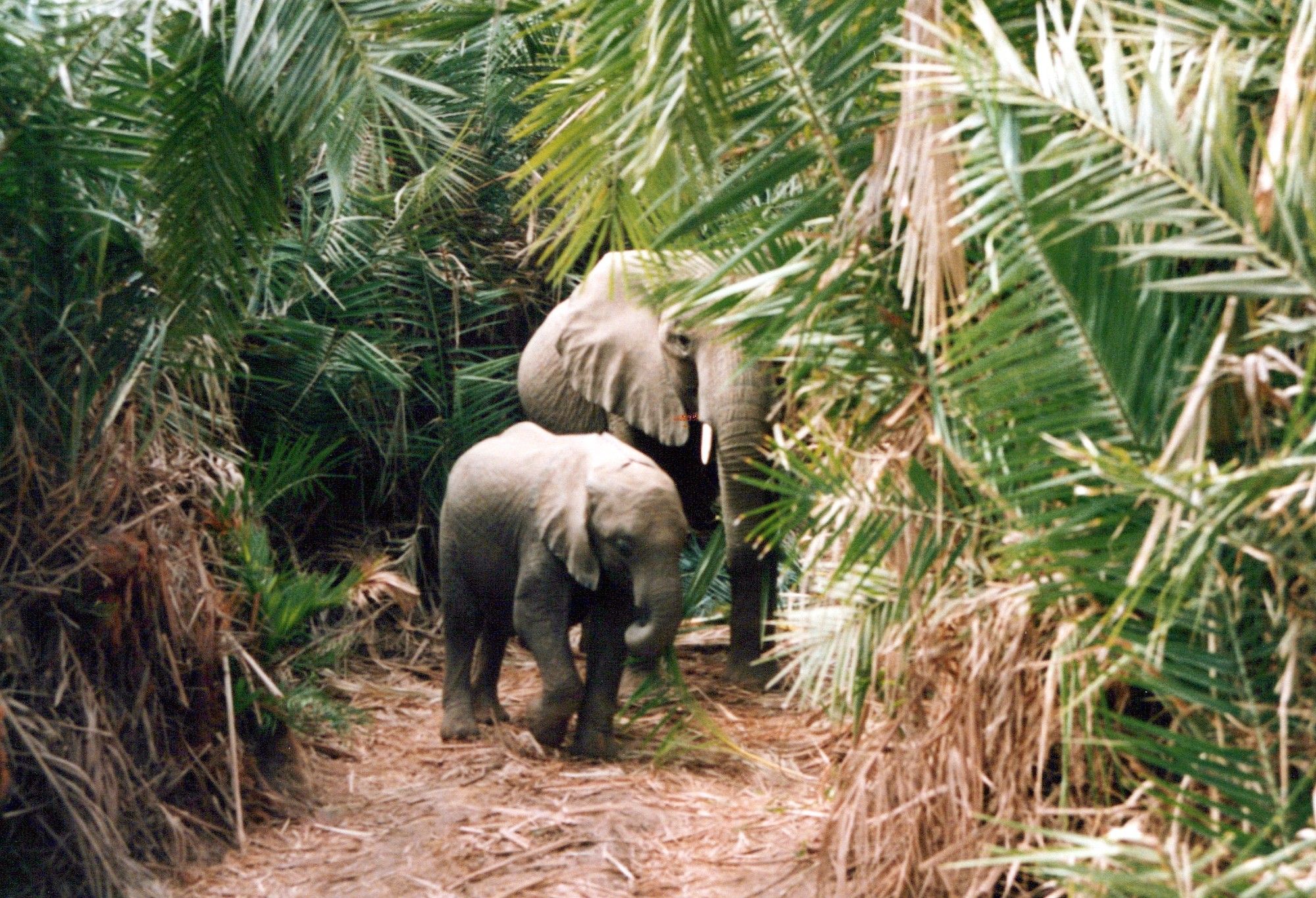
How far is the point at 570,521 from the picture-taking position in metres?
4.48

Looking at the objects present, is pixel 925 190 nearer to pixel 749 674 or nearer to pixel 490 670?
pixel 490 670

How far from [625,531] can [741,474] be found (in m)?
1.05

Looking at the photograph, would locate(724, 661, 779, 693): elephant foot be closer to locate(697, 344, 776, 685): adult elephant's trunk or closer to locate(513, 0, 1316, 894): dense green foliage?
locate(697, 344, 776, 685): adult elephant's trunk

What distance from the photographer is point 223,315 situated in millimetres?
3789

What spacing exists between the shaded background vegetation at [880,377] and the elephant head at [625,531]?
85cm

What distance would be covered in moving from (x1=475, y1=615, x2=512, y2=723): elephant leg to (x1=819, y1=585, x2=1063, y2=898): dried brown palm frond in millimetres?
2190

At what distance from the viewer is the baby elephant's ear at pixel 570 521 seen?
4.46 meters

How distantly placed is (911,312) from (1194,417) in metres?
0.89

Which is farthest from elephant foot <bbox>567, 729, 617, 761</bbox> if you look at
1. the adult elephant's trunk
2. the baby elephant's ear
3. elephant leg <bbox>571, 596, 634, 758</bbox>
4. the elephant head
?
the adult elephant's trunk

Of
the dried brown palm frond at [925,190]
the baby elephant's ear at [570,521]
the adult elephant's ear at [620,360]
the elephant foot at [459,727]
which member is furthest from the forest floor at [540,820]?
the dried brown palm frond at [925,190]

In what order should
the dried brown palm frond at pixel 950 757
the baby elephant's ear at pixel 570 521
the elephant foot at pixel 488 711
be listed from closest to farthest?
1. the dried brown palm frond at pixel 950 757
2. the baby elephant's ear at pixel 570 521
3. the elephant foot at pixel 488 711

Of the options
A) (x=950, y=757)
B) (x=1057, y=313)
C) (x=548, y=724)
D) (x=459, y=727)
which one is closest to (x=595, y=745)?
(x=548, y=724)

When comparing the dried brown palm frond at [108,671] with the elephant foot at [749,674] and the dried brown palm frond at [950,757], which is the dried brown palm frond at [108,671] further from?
the elephant foot at [749,674]

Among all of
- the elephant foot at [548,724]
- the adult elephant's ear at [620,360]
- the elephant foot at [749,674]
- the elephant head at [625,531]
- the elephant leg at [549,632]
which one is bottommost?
the elephant foot at [749,674]
